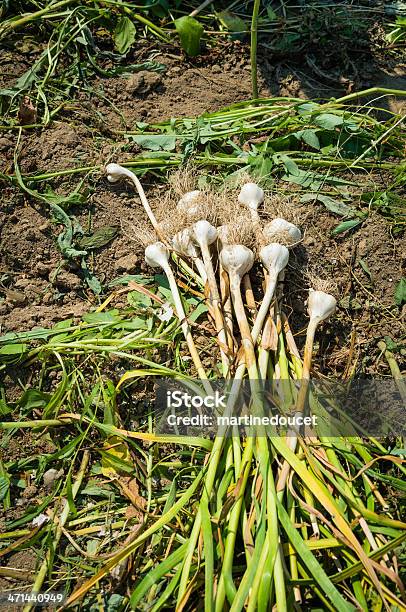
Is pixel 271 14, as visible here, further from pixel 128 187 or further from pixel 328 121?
pixel 128 187

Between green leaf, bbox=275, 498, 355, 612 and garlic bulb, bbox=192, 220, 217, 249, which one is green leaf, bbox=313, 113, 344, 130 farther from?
green leaf, bbox=275, 498, 355, 612

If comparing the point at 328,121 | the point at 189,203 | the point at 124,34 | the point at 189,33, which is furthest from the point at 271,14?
the point at 189,203

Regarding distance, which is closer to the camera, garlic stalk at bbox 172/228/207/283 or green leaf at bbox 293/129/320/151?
garlic stalk at bbox 172/228/207/283

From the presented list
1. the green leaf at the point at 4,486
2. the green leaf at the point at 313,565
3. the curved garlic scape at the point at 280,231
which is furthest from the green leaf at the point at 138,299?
the green leaf at the point at 313,565

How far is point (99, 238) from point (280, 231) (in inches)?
24.4

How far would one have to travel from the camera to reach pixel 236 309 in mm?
1697

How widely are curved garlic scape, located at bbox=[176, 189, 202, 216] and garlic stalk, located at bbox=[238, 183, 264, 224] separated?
14 cm

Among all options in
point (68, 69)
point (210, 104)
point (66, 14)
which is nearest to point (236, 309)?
point (210, 104)

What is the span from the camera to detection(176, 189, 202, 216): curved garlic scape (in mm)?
1886

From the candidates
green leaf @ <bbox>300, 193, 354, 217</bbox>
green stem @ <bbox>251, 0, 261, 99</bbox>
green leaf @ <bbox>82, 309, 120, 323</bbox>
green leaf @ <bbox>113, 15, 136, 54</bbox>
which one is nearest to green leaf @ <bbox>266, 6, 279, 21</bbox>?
green stem @ <bbox>251, 0, 261, 99</bbox>

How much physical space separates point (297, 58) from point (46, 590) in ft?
7.68

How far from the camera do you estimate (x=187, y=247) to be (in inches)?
72.6

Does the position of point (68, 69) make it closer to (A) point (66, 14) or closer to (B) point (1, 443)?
(A) point (66, 14)

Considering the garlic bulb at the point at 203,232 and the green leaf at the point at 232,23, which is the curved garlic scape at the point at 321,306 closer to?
the garlic bulb at the point at 203,232
